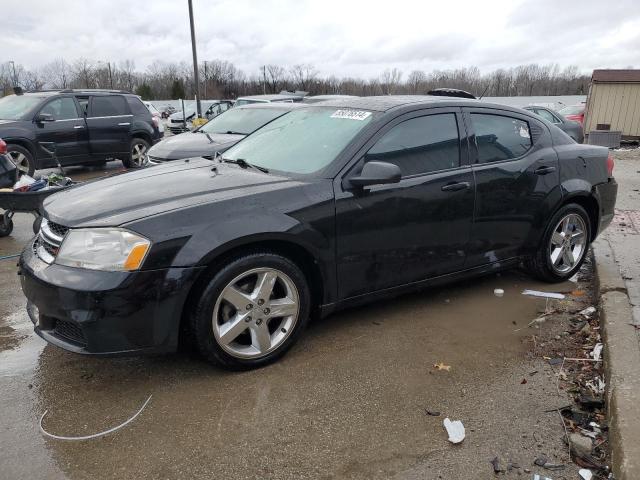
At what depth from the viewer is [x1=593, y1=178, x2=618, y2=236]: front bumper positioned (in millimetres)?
5001

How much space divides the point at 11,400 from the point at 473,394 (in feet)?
8.59

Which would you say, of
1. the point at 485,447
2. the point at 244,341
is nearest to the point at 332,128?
the point at 244,341

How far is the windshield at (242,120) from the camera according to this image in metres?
9.11

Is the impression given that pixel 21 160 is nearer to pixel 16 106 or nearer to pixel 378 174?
pixel 16 106

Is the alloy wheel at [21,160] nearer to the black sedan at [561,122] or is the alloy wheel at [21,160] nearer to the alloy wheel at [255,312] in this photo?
the alloy wheel at [255,312]

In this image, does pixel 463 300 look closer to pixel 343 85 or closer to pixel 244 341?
pixel 244 341

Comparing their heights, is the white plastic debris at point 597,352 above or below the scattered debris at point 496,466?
below

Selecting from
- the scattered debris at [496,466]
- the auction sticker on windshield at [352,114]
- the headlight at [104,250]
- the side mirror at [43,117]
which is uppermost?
the auction sticker on windshield at [352,114]

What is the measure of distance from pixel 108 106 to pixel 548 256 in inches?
395

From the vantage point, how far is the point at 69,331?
2996 millimetres

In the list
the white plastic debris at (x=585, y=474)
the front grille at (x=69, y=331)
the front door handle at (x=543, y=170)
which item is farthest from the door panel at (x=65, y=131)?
the white plastic debris at (x=585, y=474)

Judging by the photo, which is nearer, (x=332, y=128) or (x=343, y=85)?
(x=332, y=128)

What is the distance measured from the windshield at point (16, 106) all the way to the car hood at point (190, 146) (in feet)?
12.1

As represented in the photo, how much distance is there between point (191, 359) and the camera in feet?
11.4
